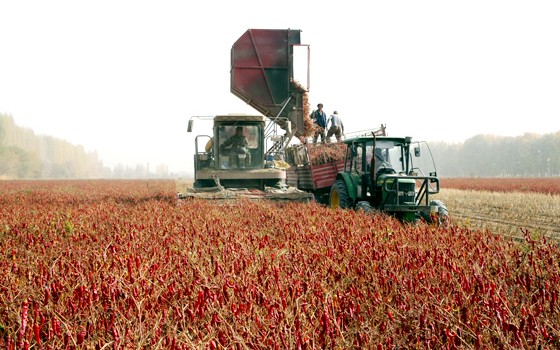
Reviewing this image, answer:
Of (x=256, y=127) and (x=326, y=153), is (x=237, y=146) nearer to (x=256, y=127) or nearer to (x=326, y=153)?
(x=256, y=127)

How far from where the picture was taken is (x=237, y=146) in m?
13.0

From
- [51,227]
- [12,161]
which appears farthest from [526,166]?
[51,227]

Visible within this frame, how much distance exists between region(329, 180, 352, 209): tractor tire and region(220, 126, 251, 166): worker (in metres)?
2.50

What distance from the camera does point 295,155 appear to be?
15320mm

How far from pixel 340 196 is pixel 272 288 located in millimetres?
7672

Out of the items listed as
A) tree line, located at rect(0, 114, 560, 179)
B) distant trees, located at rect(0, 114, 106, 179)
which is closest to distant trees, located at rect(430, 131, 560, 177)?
tree line, located at rect(0, 114, 560, 179)

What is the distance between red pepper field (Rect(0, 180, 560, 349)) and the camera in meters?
2.64

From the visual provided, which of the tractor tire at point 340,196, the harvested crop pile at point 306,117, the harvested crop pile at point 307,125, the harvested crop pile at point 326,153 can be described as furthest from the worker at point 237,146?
the harvested crop pile at point 307,125

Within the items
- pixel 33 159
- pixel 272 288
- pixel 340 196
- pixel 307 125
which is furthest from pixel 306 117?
pixel 33 159

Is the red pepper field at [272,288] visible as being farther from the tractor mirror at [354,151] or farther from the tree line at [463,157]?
the tree line at [463,157]

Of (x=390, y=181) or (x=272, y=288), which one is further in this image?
(x=390, y=181)

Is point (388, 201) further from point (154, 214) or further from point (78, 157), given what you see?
point (78, 157)

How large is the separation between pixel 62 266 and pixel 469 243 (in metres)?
4.10

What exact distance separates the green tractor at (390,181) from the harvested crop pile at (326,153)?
184 centimetres
